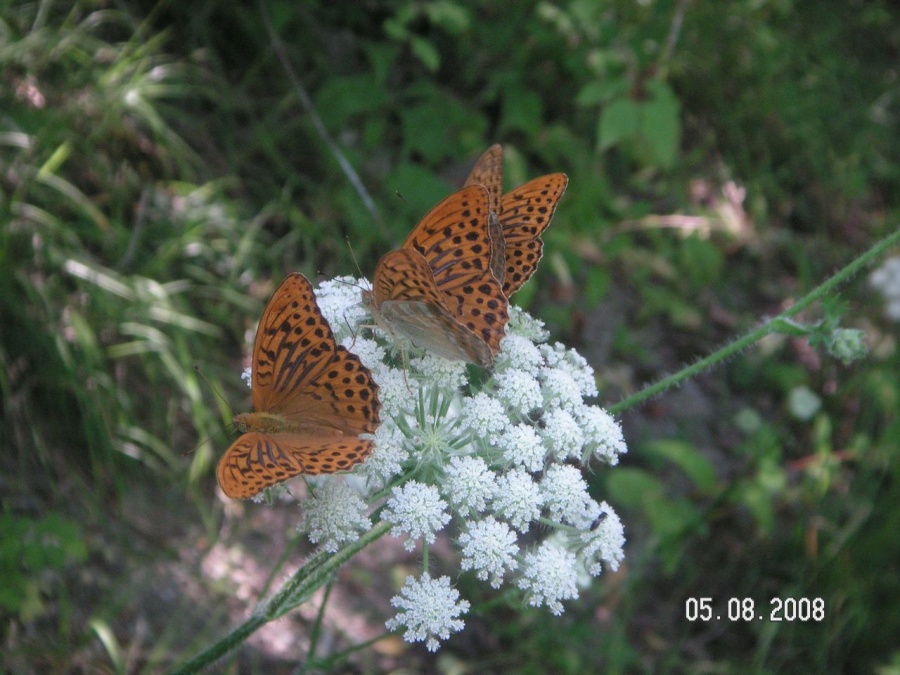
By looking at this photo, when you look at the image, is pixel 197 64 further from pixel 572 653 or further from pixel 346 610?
pixel 572 653

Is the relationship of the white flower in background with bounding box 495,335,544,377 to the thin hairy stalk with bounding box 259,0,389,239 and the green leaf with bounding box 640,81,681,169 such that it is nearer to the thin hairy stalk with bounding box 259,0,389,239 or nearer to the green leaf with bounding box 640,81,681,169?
the thin hairy stalk with bounding box 259,0,389,239

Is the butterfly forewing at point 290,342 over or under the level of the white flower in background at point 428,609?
over

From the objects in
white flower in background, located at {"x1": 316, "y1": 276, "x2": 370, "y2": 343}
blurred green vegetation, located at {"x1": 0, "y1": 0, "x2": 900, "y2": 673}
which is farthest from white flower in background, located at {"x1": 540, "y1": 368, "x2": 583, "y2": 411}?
blurred green vegetation, located at {"x1": 0, "y1": 0, "x2": 900, "y2": 673}

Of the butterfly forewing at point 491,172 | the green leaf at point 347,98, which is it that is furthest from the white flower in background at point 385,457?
the green leaf at point 347,98

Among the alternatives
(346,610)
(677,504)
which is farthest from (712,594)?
(346,610)

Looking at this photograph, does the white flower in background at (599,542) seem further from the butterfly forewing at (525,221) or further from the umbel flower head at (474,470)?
the butterfly forewing at (525,221)

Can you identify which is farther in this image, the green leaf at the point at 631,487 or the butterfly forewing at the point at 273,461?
the green leaf at the point at 631,487
